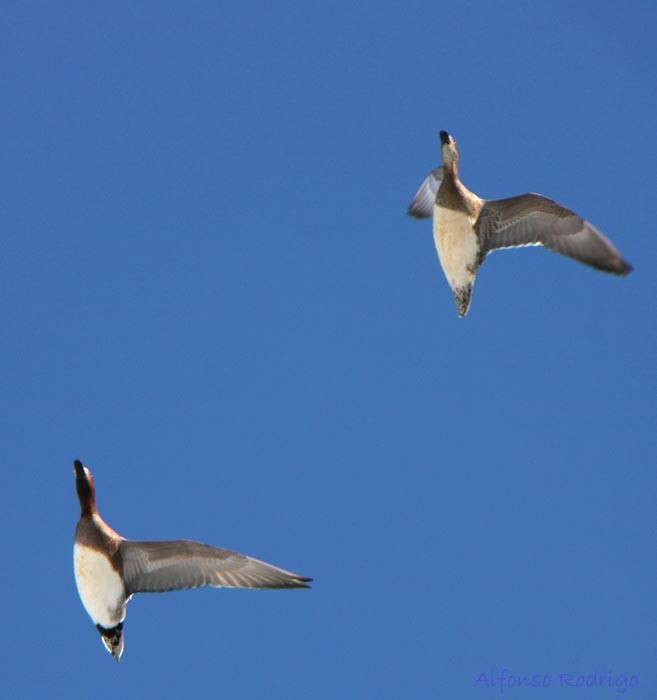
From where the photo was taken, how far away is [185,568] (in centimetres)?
1265

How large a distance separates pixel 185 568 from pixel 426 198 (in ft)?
20.0

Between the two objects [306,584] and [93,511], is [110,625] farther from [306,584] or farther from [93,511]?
[306,584]

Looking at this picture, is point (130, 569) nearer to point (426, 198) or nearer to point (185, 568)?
point (185, 568)

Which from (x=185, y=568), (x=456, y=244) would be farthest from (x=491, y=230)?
(x=185, y=568)

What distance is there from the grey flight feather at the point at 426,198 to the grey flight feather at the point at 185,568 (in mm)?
5782

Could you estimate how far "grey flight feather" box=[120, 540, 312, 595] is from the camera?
40.6ft

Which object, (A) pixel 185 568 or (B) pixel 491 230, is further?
(B) pixel 491 230

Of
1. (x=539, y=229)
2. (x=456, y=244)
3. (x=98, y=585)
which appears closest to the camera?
(x=98, y=585)

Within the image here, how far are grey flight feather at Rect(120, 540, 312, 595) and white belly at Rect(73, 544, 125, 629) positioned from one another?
22 centimetres

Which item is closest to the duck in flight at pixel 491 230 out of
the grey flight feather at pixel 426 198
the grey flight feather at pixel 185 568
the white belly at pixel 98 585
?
the grey flight feather at pixel 426 198

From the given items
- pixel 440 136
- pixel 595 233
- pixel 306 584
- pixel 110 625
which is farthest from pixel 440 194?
pixel 110 625

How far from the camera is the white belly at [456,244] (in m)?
13.5

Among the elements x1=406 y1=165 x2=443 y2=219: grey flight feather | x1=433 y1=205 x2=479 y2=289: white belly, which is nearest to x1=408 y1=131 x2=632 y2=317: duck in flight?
x1=433 y1=205 x2=479 y2=289: white belly

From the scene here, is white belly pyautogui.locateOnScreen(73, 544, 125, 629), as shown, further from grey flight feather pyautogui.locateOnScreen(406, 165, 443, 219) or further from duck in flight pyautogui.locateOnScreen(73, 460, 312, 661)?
grey flight feather pyautogui.locateOnScreen(406, 165, 443, 219)
